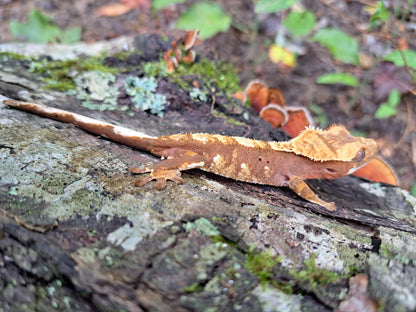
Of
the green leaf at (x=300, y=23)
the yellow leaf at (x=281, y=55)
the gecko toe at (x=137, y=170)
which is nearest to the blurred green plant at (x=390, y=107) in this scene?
the green leaf at (x=300, y=23)

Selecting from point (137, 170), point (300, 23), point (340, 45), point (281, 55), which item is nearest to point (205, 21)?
point (300, 23)

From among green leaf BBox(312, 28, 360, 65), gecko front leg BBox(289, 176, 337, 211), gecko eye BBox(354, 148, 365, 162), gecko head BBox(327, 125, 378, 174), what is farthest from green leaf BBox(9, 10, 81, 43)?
gecko eye BBox(354, 148, 365, 162)

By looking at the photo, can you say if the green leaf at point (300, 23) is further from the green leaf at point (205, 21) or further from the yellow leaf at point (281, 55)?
the yellow leaf at point (281, 55)

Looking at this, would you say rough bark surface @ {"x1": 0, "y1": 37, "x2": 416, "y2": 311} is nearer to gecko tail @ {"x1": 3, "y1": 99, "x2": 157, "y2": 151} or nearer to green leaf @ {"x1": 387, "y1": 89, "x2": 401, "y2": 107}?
gecko tail @ {"x1": 3, "y1": 99, "x2": 157, "y2": 151}

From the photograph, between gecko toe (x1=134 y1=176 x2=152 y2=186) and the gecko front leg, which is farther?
the gecko front leg

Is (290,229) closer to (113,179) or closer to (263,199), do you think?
(263,199)

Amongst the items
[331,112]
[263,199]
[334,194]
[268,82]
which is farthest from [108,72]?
[331,112]
